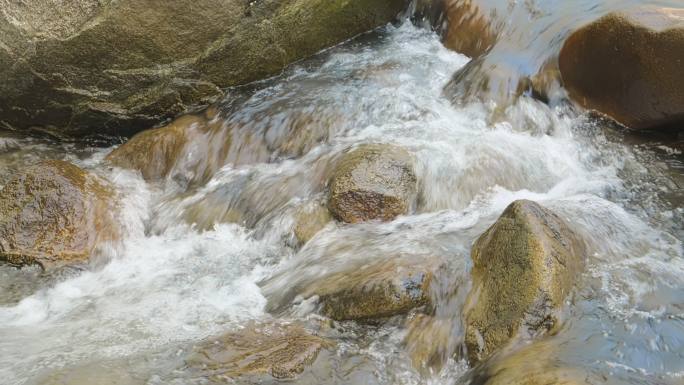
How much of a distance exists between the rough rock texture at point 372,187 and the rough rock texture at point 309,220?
8cm

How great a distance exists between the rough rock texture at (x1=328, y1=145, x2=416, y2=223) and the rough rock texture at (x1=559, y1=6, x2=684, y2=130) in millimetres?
2068

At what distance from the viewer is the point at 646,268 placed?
13.1 ft

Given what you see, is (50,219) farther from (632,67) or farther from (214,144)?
(632,67)

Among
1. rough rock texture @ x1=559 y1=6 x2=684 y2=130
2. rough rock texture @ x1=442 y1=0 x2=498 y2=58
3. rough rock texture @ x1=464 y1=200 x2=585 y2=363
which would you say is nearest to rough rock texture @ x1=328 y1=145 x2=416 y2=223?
rough rock texture @ x1=464 y1=200 x2=585 y2=363

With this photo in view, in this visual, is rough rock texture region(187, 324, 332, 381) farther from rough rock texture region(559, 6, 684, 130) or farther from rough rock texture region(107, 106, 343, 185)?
rough rock texture region(559, 6, 684, 130)

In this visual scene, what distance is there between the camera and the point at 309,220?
4.73 metres

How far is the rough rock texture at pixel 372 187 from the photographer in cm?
464

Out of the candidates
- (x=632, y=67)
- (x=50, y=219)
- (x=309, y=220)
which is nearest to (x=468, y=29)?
(x=632, y=67)

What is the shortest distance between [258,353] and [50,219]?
2.25 m

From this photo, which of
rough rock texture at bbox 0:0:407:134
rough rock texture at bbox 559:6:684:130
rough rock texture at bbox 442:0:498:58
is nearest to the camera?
rough rock texture at bbox 559:6:684:130

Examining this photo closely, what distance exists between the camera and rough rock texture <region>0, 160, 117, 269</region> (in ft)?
15.0

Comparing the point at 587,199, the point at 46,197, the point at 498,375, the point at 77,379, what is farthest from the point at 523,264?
the point at 46,197

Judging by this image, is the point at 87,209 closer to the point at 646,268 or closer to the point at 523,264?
the point at 523,264

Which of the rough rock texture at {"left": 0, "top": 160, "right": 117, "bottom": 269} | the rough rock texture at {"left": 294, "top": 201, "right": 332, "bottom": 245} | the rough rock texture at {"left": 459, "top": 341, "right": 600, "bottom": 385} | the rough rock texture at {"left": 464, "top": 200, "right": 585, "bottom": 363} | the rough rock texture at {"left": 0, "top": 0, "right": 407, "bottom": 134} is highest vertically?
the rough rock texture at {"left": 0, "top": 0, "right": 407, "bottom": 134}
